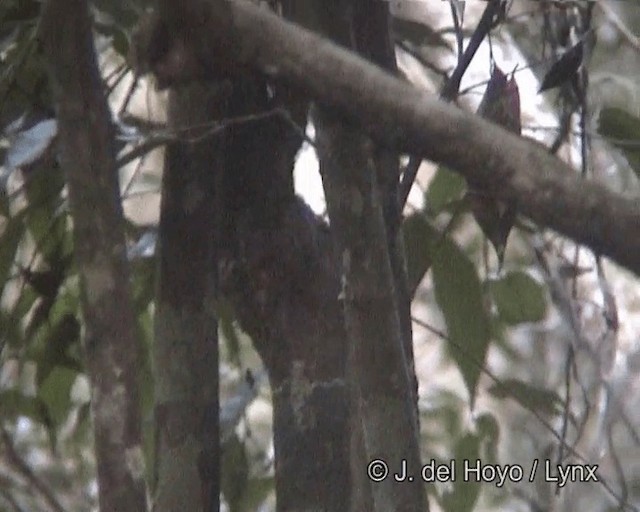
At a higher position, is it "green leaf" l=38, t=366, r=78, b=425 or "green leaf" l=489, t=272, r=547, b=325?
"green leaf" l=489, t=272, r=547, b=325

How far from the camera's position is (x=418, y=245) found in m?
0.71

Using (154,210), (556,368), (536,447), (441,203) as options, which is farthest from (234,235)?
(556,368)

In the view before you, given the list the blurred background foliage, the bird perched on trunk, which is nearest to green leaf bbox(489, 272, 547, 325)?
the blurred background foliage

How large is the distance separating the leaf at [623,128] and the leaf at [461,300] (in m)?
0.13

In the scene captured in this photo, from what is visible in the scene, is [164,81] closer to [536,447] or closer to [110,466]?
[110,466]

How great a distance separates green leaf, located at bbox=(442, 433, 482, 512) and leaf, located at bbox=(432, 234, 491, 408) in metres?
0.14

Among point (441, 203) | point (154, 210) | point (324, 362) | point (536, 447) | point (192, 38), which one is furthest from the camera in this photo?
point (154, 210)

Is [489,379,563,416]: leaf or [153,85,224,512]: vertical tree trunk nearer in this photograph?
[153,85,224,512]: vertical tree trunk

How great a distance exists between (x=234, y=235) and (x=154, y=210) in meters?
0.88

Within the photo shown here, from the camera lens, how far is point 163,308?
2.12 ft

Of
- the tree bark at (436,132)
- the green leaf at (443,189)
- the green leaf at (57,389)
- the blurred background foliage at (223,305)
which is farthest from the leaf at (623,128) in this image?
the green leaf at (57,389)

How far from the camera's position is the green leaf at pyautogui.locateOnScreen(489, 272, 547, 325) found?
2.71 ft

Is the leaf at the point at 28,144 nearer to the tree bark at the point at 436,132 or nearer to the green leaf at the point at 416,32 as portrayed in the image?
the tree bark at the point at 436,132

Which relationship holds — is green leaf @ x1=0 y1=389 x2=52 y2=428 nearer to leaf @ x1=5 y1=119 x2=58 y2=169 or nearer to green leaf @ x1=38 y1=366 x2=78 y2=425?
green leaf @ x1=38 y1=366 x2=78 y2=425
